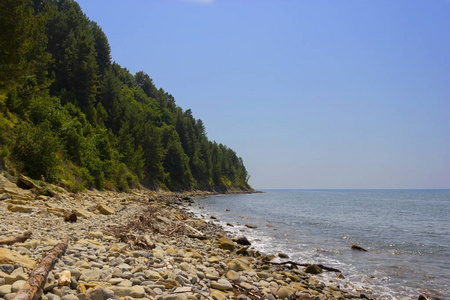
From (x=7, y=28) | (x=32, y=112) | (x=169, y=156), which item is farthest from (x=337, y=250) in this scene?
(x=169, y=156)

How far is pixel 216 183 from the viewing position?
117500 millimetres

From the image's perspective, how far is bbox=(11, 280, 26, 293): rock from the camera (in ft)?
13.8

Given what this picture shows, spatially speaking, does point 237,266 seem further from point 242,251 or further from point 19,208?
point 19,208

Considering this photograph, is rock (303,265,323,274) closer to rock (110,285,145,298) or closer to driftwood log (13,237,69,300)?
rock (110,285,145,298)

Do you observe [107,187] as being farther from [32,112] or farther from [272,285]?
[272,285]

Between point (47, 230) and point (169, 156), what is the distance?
71436 mm

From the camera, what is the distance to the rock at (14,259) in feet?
16.7

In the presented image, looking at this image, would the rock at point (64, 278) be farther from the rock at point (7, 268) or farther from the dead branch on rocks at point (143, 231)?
the dead branch on rocks at point (143, 231)

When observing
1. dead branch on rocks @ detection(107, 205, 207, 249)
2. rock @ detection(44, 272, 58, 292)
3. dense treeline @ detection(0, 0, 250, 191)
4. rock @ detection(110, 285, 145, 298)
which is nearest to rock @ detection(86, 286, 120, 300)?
rock @ detection(110, 285, 145, 298)

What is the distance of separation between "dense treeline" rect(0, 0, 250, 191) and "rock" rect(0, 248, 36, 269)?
15146 mm

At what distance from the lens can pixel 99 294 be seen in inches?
185

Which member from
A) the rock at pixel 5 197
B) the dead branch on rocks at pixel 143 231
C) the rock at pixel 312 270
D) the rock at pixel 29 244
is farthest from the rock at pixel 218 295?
the rock at pixel 5 197

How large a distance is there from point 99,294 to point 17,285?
4.04ft

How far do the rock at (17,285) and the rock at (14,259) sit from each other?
868 millimetres
